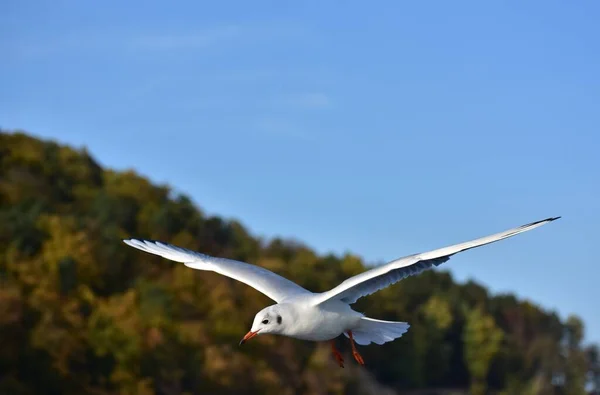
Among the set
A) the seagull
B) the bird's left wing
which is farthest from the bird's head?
the bird's left wing

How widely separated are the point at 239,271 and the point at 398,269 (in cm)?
253

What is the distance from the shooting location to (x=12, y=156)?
5281cm

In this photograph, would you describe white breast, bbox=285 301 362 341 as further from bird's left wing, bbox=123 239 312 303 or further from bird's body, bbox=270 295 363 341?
bird's left wing, bbox=123 239 312 303

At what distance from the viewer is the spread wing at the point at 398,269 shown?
42.0ft

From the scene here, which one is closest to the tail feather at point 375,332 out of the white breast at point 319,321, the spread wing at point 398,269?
the spread wing at point 398,269

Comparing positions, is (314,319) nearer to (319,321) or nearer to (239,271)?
(319,321)

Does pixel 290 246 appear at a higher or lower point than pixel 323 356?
higher

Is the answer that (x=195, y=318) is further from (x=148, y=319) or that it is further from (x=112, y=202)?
(x=112, y=202)

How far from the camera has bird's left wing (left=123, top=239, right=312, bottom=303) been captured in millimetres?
15031

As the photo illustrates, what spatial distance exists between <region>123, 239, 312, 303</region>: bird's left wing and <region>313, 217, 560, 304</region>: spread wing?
760 mm

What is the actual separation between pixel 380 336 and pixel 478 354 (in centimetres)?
4591

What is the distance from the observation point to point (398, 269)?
13844mm

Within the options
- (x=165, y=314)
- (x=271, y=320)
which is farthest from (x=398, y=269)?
(x=165, y=314)

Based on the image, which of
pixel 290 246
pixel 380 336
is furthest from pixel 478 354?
pixel 380 336
